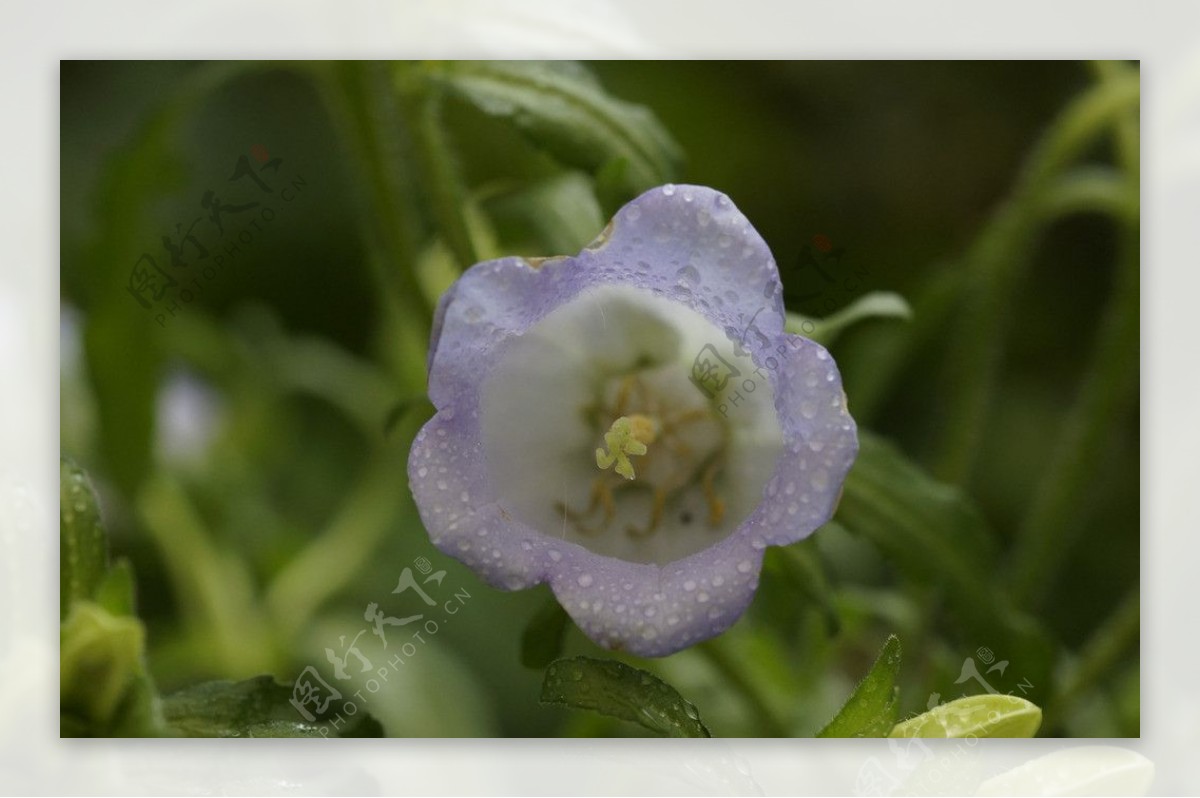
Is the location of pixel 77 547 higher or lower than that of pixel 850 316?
lower

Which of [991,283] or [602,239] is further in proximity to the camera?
[991,283]

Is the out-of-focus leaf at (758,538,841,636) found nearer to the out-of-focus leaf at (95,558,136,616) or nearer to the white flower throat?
the white flower throat

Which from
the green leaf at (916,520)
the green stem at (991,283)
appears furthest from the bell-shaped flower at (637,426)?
the green stem at (991,283)

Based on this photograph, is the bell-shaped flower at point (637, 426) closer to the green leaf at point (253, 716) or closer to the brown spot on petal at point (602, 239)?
the brown spot on petal at point (602, 239)

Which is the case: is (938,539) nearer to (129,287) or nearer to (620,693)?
(620,693)

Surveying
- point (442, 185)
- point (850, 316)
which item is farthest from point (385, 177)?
point (850, 316)

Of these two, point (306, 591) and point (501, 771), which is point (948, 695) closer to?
point (501, 771)
